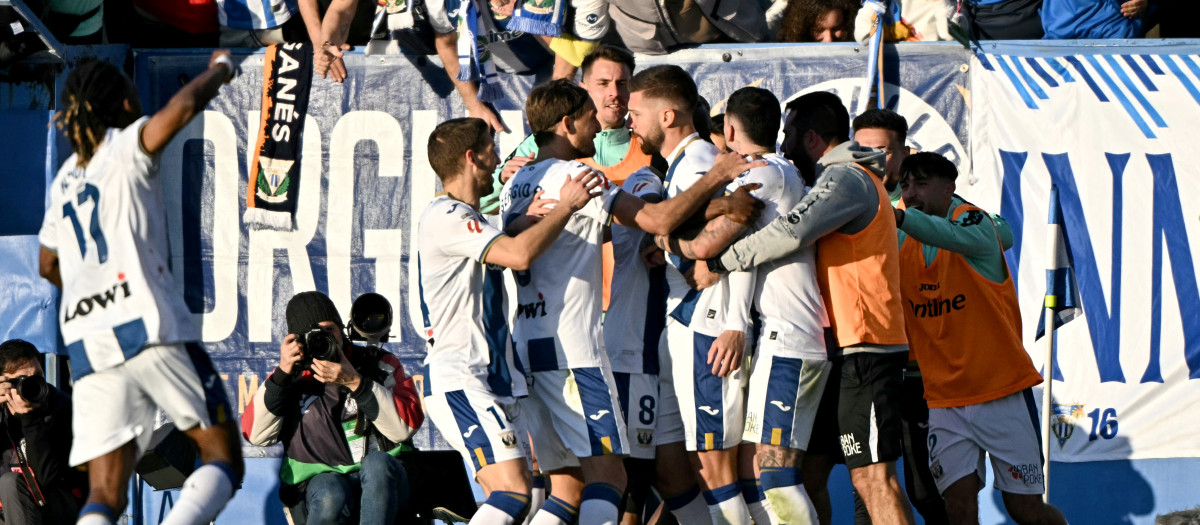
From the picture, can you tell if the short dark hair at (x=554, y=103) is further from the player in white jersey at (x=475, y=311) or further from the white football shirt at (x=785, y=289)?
the white football shirt at (x=785, y=289)

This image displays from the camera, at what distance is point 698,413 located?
262 inches

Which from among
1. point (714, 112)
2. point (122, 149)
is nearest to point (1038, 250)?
point (714, 112)

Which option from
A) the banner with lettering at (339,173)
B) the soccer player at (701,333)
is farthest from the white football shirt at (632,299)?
the banner with lettering at (339,173)

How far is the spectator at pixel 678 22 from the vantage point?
9.90m

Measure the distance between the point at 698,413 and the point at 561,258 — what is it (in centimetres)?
94

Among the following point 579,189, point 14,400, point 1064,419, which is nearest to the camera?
point 579,189

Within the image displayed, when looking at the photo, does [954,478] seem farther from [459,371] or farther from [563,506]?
[459,371]

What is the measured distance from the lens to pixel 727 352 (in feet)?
21.5

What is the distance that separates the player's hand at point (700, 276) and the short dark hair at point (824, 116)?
33.8 inches

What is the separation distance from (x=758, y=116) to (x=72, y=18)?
5474 mm

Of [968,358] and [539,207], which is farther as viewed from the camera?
[968,358]

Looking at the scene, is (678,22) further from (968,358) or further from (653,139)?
(968,358)

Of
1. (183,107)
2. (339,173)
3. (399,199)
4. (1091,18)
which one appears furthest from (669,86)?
(1091,18)

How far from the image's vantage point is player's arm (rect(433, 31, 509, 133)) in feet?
32.8
